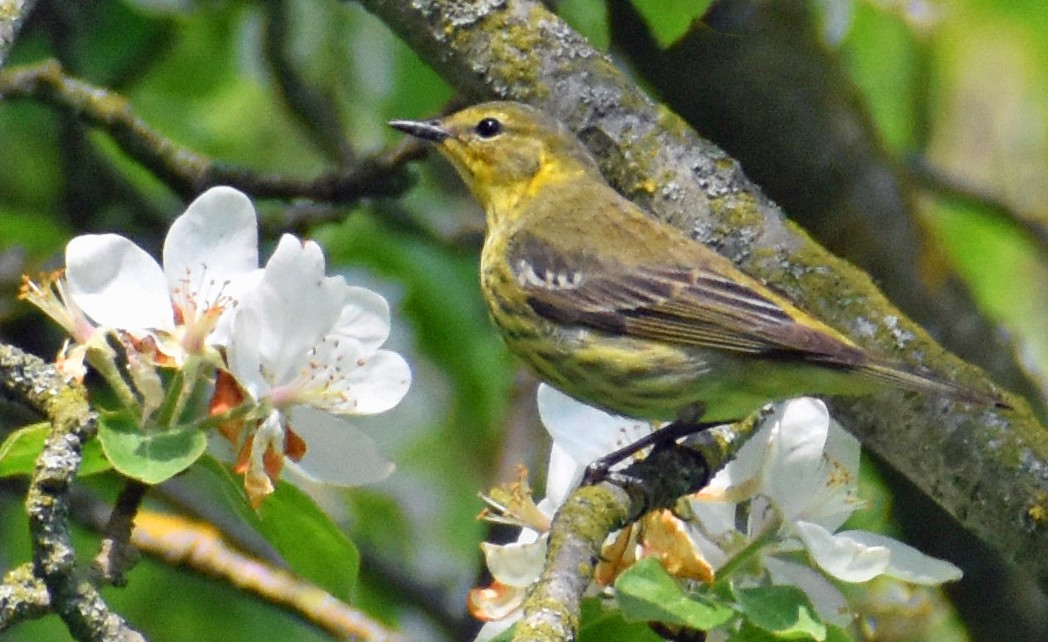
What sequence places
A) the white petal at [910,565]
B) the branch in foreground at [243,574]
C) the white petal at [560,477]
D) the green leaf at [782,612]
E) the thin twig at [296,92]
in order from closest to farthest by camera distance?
the green leaf at [782,612] < the white petal at [910,565] < the white petal at [560,477] < the branch in foreground at [243,574] < the thin twig at [296,92]

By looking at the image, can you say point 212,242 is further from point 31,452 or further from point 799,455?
point 799,455

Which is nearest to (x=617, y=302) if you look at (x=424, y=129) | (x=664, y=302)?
(x=664, y=302)

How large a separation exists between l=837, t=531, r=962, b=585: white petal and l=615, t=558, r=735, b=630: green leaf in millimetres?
560

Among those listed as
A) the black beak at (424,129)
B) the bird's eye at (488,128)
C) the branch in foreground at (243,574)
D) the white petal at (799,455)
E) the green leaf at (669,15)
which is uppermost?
the green leaf at (669,15)

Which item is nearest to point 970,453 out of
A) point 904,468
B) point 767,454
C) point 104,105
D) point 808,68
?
point 904,468

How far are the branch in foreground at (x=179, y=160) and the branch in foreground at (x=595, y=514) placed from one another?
4.05 feet

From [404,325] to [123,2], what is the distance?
5.12 ft

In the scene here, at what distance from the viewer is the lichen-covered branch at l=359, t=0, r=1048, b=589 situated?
135 inches

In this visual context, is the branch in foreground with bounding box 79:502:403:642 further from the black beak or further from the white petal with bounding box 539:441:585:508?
the black beak

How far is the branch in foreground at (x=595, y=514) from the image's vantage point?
81.5 inches

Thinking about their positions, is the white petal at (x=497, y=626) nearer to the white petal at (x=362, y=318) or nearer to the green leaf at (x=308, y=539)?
the green leaf at (x=308, y=539)

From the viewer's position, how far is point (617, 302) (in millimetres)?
4305

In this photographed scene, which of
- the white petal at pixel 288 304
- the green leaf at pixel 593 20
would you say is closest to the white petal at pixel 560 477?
the white petal at pixel 288 304

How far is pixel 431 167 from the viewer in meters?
6.40
